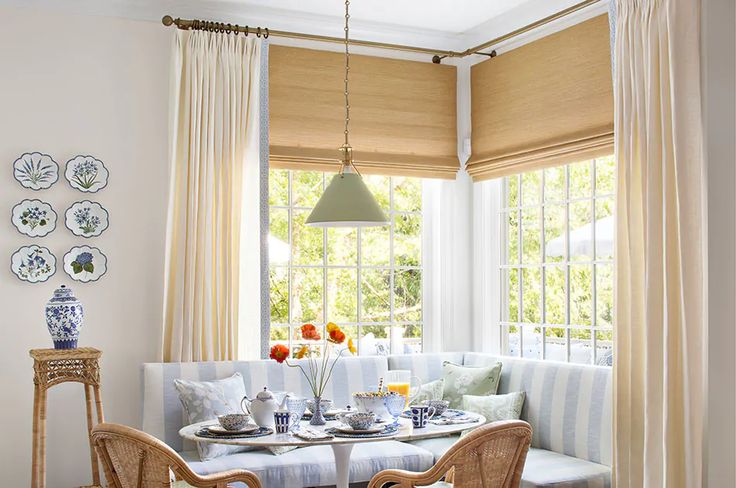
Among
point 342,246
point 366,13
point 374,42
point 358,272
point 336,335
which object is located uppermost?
point 366,13

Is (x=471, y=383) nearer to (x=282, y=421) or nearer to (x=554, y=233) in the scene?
(x=554, y=233)

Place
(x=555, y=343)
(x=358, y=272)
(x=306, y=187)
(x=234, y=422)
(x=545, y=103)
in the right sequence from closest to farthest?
(x=234, y=422) < (x=545, y=103) < (x=555, y=343) < (x=306, y=187) < (x=358, y=272)

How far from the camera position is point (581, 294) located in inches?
196

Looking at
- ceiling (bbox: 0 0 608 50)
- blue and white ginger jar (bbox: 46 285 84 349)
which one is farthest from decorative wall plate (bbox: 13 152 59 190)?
ceiling (bbox: 0 0 608 50)

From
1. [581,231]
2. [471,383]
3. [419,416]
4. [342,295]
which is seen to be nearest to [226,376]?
[342,295]

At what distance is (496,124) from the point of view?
5.49 meters

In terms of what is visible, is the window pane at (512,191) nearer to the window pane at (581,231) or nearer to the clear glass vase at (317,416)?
the window pane at (581,231)

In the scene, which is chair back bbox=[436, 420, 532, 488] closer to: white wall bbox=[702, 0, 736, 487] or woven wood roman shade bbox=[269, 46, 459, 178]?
white wall bbox=[702, 0, 736, 487]

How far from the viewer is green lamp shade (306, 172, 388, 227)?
366 cm

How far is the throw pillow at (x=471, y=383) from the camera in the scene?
4.91 meters

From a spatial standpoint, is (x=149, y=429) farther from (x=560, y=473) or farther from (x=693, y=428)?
(x=693, y=428)

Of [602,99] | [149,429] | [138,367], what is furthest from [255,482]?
[602,99]

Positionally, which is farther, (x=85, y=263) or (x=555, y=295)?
(x=555, y=295)

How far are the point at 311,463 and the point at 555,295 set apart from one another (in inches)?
71.4
